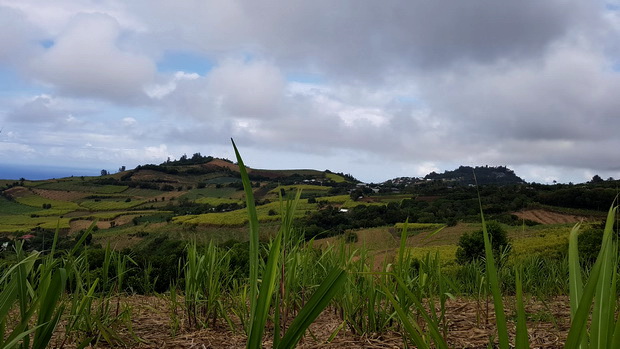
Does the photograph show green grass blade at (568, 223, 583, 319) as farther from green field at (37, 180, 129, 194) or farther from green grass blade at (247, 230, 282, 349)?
green field at (37, 180, 129, 194)

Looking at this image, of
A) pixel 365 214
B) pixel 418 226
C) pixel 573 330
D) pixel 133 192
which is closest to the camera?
pixel 573 330

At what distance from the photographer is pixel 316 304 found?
3.00 ft

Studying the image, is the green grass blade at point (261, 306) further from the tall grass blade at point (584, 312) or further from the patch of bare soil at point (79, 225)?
the patch of bare soil at point (79, 225)

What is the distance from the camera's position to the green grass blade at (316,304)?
889mm

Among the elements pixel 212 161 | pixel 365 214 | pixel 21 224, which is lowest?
pixel 21 224

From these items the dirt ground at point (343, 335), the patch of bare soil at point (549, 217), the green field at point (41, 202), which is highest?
the dirt ground at point (343, 335)

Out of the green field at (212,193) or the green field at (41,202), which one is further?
the green field at (212,193)

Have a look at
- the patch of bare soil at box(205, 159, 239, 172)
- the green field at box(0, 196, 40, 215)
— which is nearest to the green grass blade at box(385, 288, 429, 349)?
the green field at box(0, 196, 40, 215)

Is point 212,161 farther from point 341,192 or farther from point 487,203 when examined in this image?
point 487,203

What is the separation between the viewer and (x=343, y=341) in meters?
2.03

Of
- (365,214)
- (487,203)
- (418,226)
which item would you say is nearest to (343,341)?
(418,226)

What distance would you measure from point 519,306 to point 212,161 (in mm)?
132562

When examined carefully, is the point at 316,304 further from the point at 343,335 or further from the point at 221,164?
the point at 221,164

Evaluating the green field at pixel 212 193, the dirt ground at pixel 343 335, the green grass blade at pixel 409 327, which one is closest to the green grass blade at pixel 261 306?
the green grass blade at pixel 409 327
